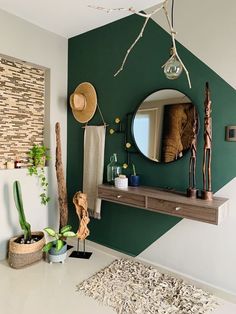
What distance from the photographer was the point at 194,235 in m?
2.19

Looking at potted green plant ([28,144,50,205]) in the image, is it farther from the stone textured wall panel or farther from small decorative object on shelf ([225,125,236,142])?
small decorative object on shelf ([225,125,236,142])

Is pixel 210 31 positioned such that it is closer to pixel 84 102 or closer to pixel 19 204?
pixel 84 102

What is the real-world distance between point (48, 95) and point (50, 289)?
6.98 feet

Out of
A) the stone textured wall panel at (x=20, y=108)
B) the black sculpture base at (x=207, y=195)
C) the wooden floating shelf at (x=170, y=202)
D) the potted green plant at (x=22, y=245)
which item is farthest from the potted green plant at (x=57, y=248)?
the black sculpture base at (x=207, y=195)

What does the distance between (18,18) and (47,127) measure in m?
1.22

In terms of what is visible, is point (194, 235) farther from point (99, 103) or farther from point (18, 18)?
point (18, 18)

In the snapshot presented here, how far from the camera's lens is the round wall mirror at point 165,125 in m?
2.16

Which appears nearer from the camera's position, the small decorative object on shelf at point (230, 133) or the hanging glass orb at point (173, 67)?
the hanging glass orb at point (173, 67)

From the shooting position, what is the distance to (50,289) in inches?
82.7

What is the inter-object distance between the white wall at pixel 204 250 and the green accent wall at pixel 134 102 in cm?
10

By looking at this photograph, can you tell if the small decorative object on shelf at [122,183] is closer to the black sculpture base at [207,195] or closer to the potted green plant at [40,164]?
the black sculpture base at [207,195]

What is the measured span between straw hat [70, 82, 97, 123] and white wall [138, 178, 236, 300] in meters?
1.61

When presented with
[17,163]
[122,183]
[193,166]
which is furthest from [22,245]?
[193,166]

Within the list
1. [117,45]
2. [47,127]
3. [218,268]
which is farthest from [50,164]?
[218,268]
